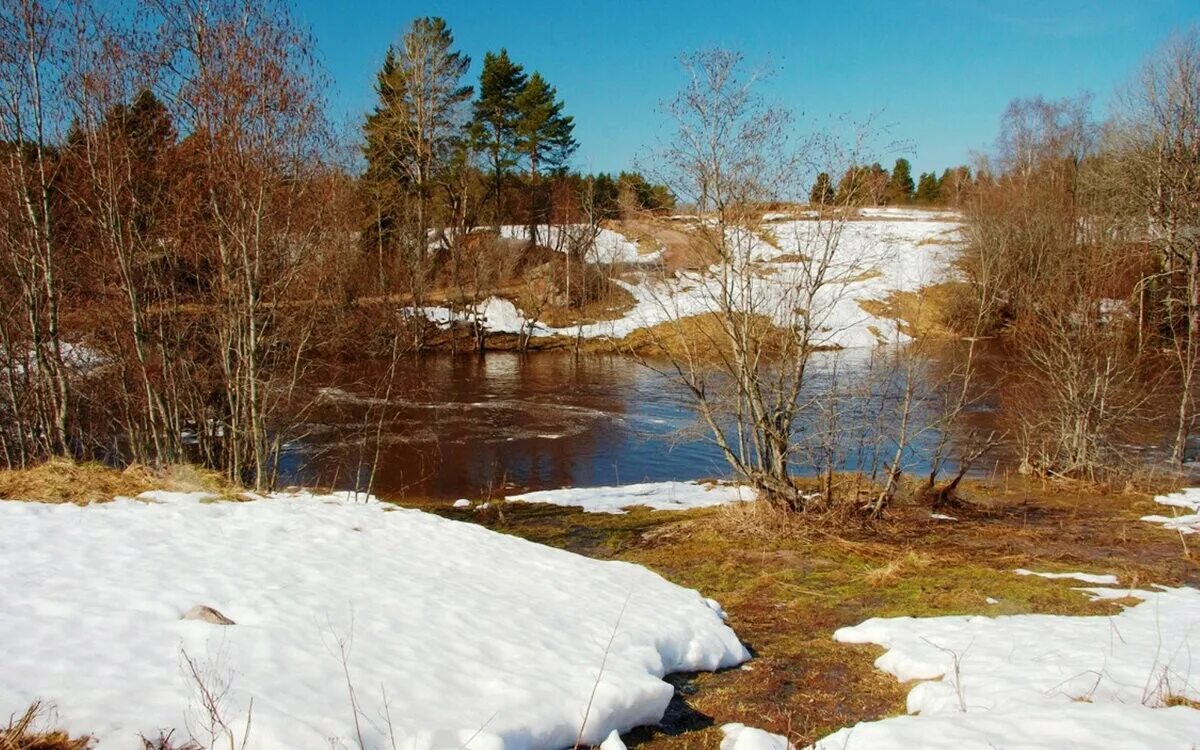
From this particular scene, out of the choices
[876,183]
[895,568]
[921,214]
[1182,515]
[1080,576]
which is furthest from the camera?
[921,214]

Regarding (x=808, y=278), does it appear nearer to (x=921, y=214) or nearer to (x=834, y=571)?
(x=834, y=571)

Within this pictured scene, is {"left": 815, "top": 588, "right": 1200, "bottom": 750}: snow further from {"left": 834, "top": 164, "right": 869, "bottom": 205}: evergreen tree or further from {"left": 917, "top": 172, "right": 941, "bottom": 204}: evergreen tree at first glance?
{"left": 917, "top": 172, "right": 941, "bottom": 204}: evergreen tree

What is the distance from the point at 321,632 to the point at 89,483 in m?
4.74

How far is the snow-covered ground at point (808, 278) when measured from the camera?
385 inches

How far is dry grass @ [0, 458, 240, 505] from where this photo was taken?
7191 mm

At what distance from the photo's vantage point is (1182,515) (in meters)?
10.7

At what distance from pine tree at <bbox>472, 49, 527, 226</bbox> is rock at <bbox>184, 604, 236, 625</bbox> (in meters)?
39.3

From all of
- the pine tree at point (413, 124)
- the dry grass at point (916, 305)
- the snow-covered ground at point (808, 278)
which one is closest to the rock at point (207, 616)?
the snow-covered ground at point (808, 278)

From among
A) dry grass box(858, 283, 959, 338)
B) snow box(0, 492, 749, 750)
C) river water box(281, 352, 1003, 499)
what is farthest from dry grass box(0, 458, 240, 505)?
dry grass box(858, 283, 959, 338)

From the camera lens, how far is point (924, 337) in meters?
9.63

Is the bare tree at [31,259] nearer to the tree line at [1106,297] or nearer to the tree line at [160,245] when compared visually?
the tree line at [160,245]

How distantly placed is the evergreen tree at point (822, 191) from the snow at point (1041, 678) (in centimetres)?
553

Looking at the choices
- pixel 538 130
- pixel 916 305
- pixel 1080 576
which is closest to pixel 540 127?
pixel 538 130

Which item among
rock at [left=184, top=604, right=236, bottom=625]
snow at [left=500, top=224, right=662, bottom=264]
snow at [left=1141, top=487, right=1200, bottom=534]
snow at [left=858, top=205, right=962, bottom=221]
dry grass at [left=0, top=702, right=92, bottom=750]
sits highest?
snow at [left=858, top=205, right=962, bottom=221]
